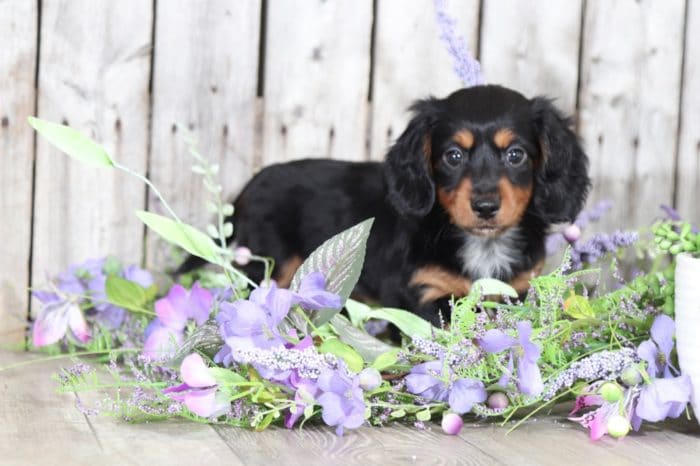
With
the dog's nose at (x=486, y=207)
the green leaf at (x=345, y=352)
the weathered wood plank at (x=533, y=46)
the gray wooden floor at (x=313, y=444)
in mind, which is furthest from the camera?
the weathered wood plank at (x=533, y=46)

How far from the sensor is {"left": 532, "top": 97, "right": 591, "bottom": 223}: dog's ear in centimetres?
232

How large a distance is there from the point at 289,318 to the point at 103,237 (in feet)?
4.15

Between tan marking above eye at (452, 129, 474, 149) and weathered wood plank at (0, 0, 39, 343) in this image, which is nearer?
tan marking above eye at (452, 129, 474, 149)

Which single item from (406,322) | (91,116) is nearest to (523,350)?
(406,322)

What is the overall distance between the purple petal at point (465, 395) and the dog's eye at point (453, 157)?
0.74 m

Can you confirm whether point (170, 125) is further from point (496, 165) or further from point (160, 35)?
point (496, 165)

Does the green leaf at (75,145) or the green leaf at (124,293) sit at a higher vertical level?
the green leaf at (75,145)

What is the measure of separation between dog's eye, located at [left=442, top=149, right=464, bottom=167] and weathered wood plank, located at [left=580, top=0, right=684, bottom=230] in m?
0.90

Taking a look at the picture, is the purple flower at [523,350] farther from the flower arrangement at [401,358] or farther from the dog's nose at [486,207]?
the dog's nose at [486,207]

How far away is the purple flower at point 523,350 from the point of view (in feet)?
5.15

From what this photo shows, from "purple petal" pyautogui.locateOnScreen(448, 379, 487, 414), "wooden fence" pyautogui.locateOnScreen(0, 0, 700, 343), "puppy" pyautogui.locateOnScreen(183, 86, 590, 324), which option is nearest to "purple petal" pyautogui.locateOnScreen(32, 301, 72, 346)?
"wooden fence" pyautogui.locateOnScreen(0, 0, 700, 343)

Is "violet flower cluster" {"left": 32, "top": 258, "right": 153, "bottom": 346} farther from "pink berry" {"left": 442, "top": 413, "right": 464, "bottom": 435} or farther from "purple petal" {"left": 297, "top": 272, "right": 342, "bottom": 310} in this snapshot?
"pink berry" {"left": 442, "top": 413, "right": 464, "bottom": 435}

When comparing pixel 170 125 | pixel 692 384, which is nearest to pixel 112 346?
pixel 170 125

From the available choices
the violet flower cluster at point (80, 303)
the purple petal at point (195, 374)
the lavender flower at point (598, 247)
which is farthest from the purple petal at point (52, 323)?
the lavender flower at point (598, 247)
